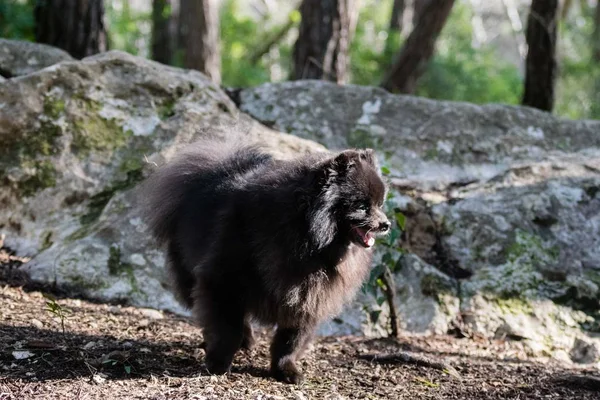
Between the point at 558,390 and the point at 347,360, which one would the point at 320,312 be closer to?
the point at 347,360

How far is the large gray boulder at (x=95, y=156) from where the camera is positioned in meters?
6.01

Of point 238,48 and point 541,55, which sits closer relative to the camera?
point 541,55

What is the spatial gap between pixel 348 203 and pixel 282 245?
0.47m

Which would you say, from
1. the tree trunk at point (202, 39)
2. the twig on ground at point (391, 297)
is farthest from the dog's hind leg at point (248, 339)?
the tree trunk at point (202, 39)

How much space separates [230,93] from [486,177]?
10.7ft

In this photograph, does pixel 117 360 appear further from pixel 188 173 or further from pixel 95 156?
pixel 95 156

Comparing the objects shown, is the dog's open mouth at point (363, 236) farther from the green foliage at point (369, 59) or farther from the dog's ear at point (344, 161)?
the green foliage at point (369, 59)

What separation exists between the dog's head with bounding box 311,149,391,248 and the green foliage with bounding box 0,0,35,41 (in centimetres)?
687

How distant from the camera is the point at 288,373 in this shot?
4551 millimetres

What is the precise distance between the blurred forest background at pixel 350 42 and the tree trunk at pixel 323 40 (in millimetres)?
14

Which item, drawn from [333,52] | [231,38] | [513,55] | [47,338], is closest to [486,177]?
[333,52]

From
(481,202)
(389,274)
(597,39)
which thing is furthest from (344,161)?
(597,39)

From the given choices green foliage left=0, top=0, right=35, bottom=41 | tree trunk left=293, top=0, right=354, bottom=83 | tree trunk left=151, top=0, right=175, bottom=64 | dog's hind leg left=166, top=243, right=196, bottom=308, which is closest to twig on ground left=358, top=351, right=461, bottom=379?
dog's hind leg left=166, top=243, right=196, bottom=308

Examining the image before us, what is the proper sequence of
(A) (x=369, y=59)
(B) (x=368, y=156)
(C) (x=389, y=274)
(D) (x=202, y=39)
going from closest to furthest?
(B) (x=368, y=156), (C) (x=389, y=274), (D) (x=202, y=39), (A) (x=369, y=59)
